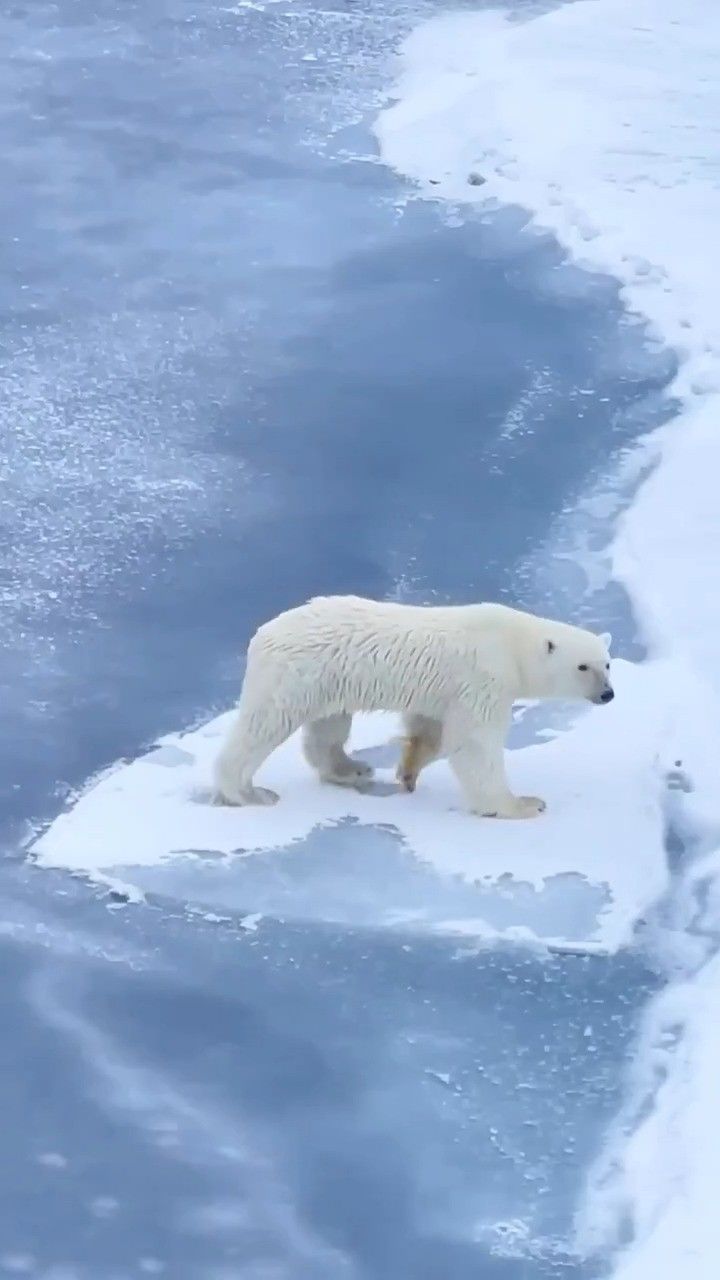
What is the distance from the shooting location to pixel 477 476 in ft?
21.1

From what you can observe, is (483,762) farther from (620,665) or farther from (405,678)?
(620,665)

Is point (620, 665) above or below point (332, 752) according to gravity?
above

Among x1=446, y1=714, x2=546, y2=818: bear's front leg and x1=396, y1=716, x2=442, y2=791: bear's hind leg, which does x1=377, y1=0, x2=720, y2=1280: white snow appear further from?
x1=396, y1=716, x2=442, y2=791: bear's hind leg

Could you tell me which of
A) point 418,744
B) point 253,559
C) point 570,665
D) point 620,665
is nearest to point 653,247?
point 253,559

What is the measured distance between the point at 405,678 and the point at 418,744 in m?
0.22

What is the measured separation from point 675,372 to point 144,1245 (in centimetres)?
442

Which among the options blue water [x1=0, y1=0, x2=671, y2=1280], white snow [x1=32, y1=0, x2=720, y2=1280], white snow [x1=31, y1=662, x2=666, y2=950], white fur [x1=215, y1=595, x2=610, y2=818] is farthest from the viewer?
white fur [x1=215, y1=595, x2=610, y2=818]

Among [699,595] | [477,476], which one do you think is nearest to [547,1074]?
[699,595]

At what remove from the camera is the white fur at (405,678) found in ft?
15.6

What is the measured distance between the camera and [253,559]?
19.6ft

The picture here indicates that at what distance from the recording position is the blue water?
3.79 metres

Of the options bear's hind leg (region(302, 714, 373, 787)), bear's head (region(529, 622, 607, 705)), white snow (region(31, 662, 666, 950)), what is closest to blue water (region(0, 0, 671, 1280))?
white snow (region(31, 662, 666, 950))

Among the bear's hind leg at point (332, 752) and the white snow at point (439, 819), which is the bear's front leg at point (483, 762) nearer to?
the white snow at point (439, 819)

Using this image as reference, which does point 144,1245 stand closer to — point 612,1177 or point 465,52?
point 612,1177
